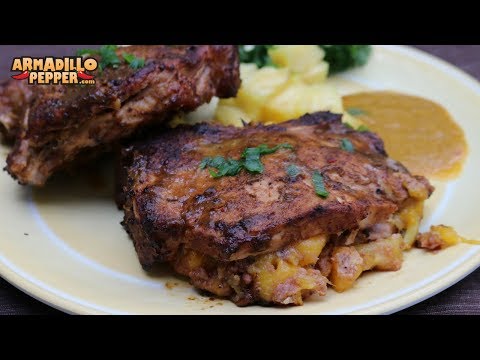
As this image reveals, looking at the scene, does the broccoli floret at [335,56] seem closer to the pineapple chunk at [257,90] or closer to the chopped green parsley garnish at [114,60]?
the pineapple chunk at [257,90]

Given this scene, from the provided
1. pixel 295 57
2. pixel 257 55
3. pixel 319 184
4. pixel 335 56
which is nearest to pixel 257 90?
pixel 295 57

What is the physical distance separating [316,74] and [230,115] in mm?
1182

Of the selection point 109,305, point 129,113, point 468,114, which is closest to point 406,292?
point 109,305

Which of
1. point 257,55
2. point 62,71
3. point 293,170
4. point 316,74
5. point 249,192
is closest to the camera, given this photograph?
point 249,192

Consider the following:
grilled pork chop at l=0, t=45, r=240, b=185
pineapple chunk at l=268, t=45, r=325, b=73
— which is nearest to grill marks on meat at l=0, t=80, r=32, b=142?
grilled pork chop at l=0, t=45, r=240, b=185

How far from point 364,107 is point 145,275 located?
2933 millimetres

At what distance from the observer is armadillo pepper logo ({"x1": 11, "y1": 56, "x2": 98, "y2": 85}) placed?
469 centimetres

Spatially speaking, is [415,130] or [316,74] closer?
[415,130]

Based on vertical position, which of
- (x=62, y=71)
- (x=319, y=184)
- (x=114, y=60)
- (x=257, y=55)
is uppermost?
(x=114, y=60)

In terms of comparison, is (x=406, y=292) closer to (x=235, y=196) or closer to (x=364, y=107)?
(x=235, y=196)

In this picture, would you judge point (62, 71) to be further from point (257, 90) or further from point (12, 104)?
point (257, 90)

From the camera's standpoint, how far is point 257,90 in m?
5.76

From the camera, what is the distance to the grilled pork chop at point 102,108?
4.50 meters

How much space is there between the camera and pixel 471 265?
400cm
